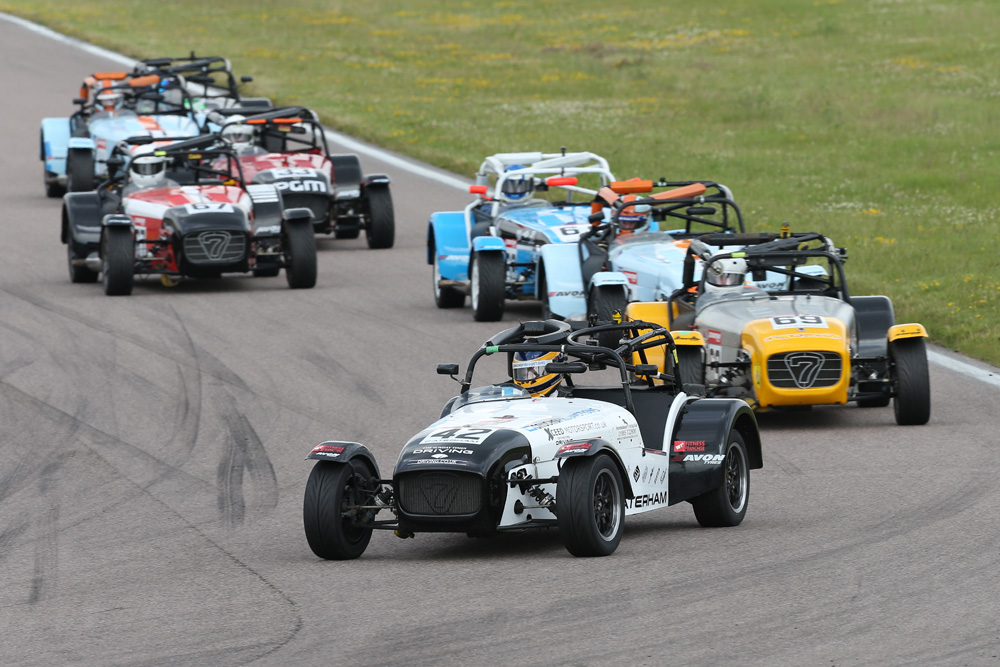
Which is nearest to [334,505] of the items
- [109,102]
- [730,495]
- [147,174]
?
[730,495]

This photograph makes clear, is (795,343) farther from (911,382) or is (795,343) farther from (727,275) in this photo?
(727,275)

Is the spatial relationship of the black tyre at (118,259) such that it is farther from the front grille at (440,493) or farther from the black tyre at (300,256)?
the front grille at (440,493)

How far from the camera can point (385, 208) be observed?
966 inches

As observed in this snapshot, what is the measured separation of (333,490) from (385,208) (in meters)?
15.5

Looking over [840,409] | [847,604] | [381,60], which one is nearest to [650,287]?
[840,409]

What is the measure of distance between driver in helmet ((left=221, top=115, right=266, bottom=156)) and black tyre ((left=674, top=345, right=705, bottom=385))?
38.5 ft

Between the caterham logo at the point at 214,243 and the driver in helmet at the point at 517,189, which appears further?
the driver in helmet at the point at 517,189

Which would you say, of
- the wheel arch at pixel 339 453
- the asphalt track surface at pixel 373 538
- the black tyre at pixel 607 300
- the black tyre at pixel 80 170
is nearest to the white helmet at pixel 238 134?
the black tyre at pixel 80 170

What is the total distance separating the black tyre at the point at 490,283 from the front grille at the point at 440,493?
950cm

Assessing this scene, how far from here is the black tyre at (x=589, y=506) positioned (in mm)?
9062

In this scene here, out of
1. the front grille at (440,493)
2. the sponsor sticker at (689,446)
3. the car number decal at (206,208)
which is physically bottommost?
the car number decal at (206,208)

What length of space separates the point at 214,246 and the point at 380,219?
4.72 meters

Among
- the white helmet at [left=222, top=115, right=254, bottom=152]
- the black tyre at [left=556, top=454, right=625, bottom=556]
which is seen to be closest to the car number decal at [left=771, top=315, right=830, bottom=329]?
the black tyre at [left=556, top=454, right=625, bottom=556]

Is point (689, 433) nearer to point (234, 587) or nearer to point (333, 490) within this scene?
point (333, 490)
